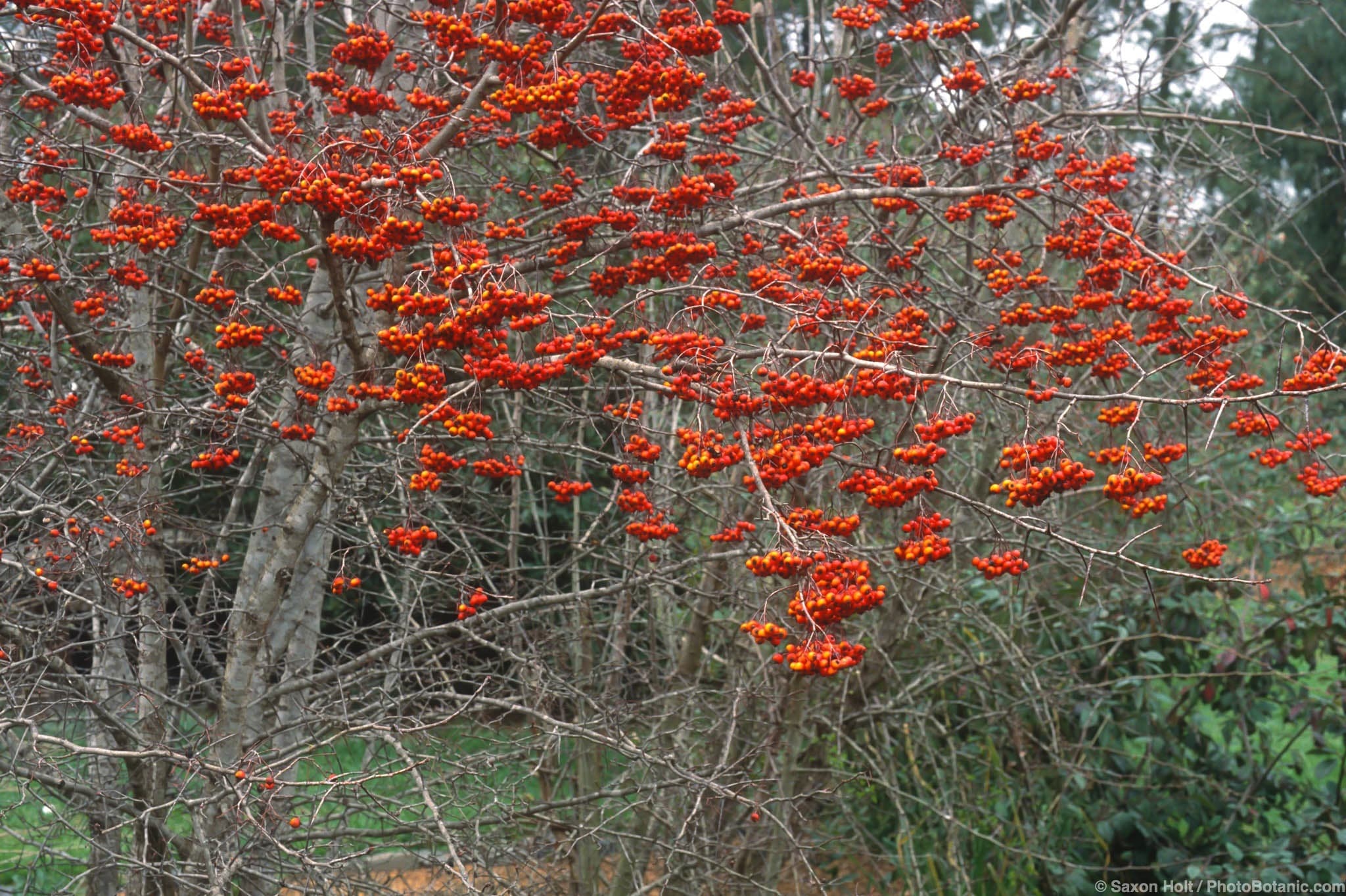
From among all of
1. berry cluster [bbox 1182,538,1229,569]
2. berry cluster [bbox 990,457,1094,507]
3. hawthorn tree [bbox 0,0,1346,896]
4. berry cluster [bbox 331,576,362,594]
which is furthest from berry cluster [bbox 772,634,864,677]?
berry cluster [bbox 331,576,362,594]

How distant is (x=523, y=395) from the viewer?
5750 mm

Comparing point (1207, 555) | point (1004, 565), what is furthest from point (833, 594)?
point (1207, 555)

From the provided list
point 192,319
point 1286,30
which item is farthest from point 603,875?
point 1286,30

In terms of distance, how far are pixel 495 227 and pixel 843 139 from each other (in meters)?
2.89

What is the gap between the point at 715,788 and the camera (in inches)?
150

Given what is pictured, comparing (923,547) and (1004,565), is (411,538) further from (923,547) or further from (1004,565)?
(1004,565)

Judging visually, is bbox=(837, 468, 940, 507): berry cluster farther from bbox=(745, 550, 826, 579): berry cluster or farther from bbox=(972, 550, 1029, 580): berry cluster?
bbox=(972, 550, 1029, 580): berry cluster

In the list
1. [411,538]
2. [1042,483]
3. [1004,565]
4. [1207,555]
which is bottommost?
[411,538]

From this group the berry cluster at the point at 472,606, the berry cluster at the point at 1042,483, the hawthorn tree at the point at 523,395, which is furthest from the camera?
the berry cluster at the point at 472,606

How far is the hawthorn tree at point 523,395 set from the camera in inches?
141

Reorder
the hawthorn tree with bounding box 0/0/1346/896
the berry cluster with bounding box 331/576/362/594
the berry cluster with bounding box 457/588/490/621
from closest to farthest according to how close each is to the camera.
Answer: the hawthorn tree with bounding box 0/0/1346/896 → the berry cluster with bounding box 457/588/490/621 → the berry cluster with bounding box 331/576/362/594

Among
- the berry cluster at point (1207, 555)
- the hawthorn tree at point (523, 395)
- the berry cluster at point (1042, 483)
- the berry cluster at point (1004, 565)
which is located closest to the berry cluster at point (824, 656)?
the hawthorn tree at point (523, 395)

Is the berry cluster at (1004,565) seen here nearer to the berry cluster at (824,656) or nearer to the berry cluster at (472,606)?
the berry cluster at (824,656)

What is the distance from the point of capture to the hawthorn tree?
358 centimetres
